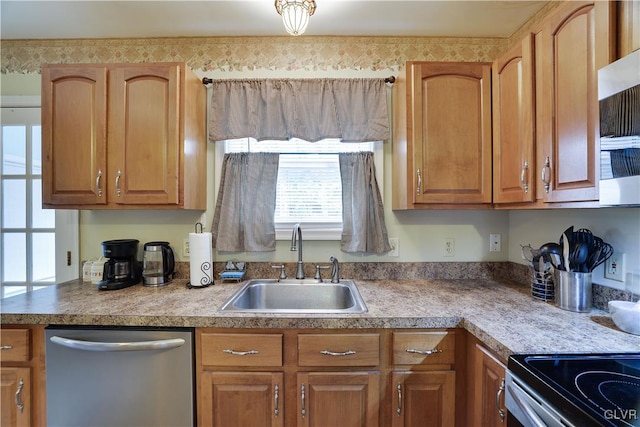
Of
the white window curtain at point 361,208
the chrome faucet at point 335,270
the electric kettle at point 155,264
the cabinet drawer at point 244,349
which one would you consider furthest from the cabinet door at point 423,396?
the electric kettle at point 155,264

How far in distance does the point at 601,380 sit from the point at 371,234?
1.21 meters

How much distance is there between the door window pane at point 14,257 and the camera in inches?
75.7

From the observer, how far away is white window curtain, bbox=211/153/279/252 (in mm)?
1847

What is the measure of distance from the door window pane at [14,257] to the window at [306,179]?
157 centimetres

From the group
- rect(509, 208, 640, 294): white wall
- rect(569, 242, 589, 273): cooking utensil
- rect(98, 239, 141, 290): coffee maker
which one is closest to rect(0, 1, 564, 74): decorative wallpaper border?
rect(509, 208, 640, 294): white wall

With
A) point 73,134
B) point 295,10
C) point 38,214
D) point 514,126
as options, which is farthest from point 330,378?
point 38,214

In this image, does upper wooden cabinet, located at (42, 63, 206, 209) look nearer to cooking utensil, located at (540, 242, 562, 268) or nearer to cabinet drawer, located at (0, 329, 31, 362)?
cabinet drawer, located at (0, 329, 31, 362)

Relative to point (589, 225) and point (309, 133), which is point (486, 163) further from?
point (309, 133)

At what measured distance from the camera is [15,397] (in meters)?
1.28

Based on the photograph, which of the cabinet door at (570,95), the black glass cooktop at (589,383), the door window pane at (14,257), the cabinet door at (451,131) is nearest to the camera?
the black glass cooktop at (589,383)

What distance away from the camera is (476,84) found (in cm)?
158

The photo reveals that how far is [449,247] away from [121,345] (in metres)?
1.93

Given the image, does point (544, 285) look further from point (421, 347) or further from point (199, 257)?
point (199, 257)

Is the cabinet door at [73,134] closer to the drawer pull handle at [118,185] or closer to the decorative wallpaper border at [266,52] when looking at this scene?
the drawer pull handle at [118,185]
